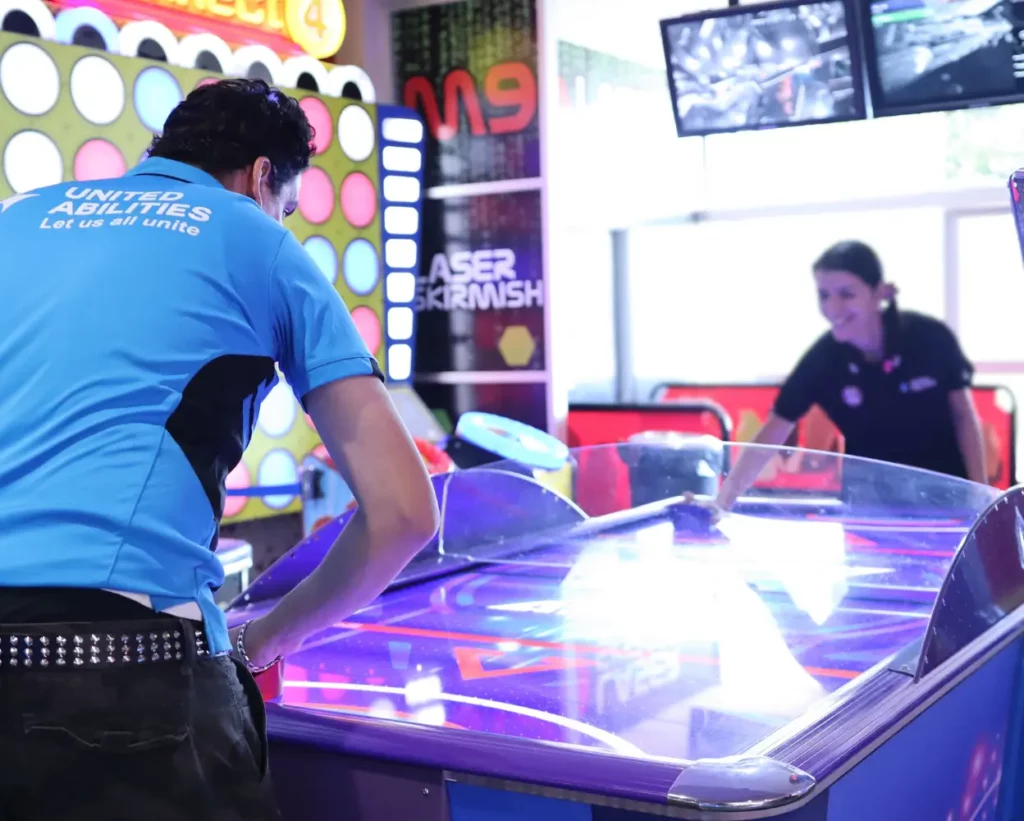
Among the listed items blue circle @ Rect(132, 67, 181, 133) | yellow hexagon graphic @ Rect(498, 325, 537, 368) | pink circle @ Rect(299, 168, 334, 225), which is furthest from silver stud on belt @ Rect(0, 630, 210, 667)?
yellow hexagon graphic @ Rect(498, 325, 537, 368)

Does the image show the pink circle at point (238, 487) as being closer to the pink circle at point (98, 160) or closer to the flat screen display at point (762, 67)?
the pink circle at point (98, 160)

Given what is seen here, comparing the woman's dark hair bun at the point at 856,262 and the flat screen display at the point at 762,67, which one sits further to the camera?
the flat screen display at the point at 762,67

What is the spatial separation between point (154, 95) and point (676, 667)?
3.45 m

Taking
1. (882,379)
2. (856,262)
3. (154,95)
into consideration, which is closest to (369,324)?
(154,95)

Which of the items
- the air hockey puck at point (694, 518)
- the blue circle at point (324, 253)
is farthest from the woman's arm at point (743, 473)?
the blue circle at point (324, 253)

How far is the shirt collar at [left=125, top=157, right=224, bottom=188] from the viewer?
1.42 metres

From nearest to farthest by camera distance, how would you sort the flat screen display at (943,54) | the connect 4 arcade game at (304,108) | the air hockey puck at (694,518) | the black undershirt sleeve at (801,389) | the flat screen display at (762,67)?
the air hockey puck at (694,518) < the black undershirt sleeve at (801,389) < the connect 4 arcade game at (304,108) < the flat screen display at (943,54) < the flat screen display at (762,67)

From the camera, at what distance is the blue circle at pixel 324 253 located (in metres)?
5.24

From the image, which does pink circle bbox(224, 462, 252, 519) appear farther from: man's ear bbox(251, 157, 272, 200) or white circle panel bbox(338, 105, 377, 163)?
man's ear bbox(251, 157, 272, 200)

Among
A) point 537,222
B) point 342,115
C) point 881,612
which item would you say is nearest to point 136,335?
point 881,612

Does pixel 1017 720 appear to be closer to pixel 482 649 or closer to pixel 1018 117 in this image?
pixel 482 649

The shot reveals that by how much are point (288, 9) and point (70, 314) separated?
457 cm

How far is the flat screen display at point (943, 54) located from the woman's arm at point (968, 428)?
1406mm

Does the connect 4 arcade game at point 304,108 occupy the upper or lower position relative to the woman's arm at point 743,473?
upper
